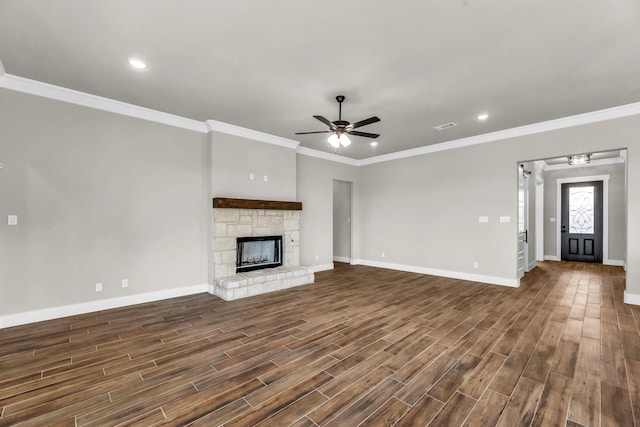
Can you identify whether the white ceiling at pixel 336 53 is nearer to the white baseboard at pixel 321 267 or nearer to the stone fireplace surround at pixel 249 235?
the stone fireplace surround at pixel 249 235

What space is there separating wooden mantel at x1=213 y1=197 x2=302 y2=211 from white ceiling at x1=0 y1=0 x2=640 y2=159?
4.73ft

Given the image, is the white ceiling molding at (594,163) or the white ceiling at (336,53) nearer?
the white ceiling at (336,53)

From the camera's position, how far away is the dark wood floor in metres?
1.89

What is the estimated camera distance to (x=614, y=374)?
2336mm

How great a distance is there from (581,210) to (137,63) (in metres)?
10.9

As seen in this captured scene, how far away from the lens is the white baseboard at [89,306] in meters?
3.35

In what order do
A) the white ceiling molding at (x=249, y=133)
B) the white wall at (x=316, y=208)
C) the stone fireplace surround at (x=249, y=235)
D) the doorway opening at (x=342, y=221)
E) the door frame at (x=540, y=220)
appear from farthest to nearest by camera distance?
1. the door frame at (x=540, y=220)
2. the doorway opening at (x=342, y=221)
3. the white wall at (x=316, y=208)
4. the white ceiling molding at (x=249, y=133)
5. the stone fireplace surround at (x=249, y=235)

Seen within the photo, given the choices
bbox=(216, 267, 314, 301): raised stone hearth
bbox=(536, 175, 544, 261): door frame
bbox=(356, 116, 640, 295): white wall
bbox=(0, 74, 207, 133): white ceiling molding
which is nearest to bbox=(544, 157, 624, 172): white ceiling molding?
bbox=(536, 175, 544, 261): door frame

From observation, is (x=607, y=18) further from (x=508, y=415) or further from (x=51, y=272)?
(x=51, y=272)

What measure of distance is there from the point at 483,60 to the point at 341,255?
6.23 metres

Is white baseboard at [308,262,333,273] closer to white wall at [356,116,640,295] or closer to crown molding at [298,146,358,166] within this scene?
white wall at [356,116,640,295]

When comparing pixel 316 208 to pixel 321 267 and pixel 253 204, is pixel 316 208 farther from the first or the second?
pixel 253 204

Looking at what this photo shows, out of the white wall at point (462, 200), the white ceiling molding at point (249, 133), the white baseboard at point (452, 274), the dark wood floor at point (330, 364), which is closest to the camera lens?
the dark wood floor at point (330, 364)

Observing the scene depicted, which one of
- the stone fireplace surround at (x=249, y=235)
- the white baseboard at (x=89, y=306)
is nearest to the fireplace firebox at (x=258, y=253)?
the stone fireplace surround at (x=249, y=235)
